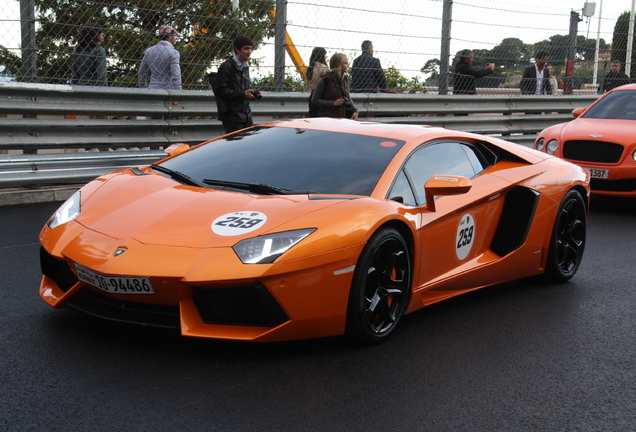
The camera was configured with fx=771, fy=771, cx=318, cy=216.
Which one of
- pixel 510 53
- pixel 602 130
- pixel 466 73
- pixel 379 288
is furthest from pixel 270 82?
pixel 379 288

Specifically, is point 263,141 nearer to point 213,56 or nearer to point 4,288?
point 4,288

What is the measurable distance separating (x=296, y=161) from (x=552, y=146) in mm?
6109

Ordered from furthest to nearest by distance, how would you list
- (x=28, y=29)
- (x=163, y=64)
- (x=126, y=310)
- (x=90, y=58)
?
(x=163, y=64), (x=90, y=58), (x=28, y=29), (x=126, y=310)

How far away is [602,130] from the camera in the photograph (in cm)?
938

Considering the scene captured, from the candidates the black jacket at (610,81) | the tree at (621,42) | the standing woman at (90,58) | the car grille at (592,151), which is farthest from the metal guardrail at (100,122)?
the tree at (621,42)

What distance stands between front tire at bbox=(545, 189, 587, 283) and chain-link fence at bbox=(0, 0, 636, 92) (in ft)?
13.9

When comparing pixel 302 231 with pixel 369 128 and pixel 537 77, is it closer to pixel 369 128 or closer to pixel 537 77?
pixel 369 128

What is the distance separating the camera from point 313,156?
175 inches

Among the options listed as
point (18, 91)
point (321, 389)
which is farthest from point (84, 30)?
point (321, 389)

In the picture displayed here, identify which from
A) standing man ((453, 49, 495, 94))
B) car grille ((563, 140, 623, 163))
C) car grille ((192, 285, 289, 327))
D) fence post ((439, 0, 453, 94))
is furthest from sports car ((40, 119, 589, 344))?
standing man ((453, 49, 495, 94))

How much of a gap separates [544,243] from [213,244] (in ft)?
9.19

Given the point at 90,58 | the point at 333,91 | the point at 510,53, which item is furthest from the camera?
the point at 510,53

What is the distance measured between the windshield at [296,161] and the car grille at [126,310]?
91 centimetres

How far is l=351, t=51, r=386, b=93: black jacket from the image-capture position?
33.4 feet
